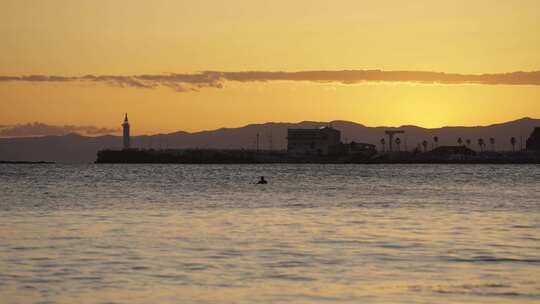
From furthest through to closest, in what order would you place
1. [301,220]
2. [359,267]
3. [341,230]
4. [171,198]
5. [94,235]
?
[171,198] < [301,220] < [341,230] < [94,235] < [359,267]

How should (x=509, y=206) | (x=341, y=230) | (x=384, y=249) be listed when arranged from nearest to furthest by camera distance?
(x=384, y=249)
(x=341, y=230)
(x=509, y=206)

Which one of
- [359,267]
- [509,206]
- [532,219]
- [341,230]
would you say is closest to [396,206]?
[509,206]

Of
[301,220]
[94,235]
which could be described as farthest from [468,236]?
[94,235]

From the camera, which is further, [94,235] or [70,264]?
[94,235]

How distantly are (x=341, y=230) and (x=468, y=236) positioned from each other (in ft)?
19.7

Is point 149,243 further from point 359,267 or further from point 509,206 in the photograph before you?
point 509,206

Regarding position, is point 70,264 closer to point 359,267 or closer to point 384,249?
point 359,267

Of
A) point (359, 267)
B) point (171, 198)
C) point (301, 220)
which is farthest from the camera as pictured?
point (171, 198)

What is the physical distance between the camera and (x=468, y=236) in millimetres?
41906

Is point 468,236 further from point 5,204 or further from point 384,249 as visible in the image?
point 5,204

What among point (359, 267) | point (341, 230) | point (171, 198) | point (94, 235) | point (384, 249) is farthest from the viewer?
point (171, 198)

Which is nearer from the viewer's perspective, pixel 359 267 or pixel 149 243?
pixel 359 267

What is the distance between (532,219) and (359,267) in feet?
82.6

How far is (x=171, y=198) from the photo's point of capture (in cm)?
7925
